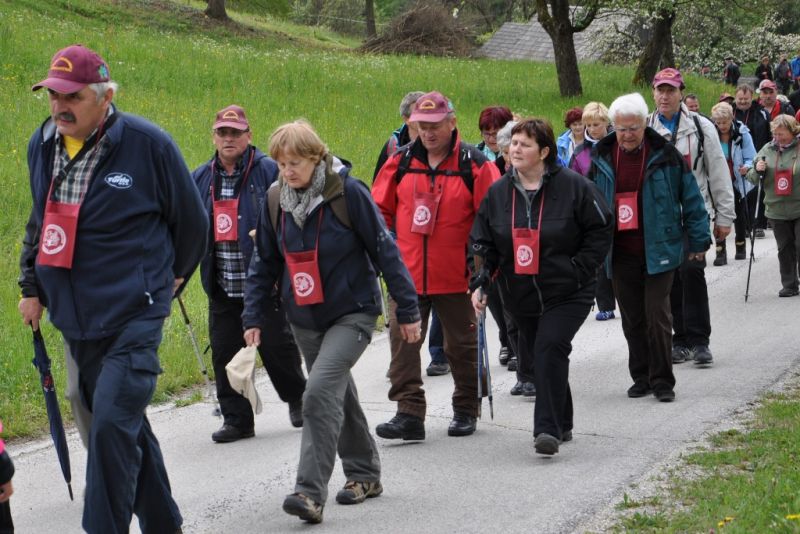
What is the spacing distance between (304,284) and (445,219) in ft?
6.07

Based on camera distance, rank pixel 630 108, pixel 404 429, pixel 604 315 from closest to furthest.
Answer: pixel 404 429 < pixel 630 108 < pixel 604 315

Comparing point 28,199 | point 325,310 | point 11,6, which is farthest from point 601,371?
point 11,6

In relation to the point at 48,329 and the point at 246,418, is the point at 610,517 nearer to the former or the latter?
the point at 246,418

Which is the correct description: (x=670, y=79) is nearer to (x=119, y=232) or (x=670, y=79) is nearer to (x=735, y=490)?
(x=735, y=490)

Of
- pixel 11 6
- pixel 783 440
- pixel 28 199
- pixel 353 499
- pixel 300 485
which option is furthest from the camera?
pixel 11 6

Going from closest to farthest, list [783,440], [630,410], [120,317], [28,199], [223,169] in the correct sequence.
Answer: [120,317] → [783,440] → [223,169] → [630,410] → [28,199]

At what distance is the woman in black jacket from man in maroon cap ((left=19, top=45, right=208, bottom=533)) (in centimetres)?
255

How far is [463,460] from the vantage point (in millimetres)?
7414

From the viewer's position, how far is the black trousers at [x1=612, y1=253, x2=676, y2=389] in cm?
877

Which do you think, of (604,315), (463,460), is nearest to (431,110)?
(463,460)

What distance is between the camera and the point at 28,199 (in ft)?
47.6

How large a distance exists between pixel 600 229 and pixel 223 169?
7.84 feet

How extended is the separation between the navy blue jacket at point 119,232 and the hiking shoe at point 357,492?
5.35 ft

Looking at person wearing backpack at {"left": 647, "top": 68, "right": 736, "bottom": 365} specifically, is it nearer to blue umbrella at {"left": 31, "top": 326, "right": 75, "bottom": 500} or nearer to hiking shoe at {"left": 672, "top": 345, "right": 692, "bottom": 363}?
hiking shoe at {"left": 672, "top": 345, "right": 692, "bottom": 363}
